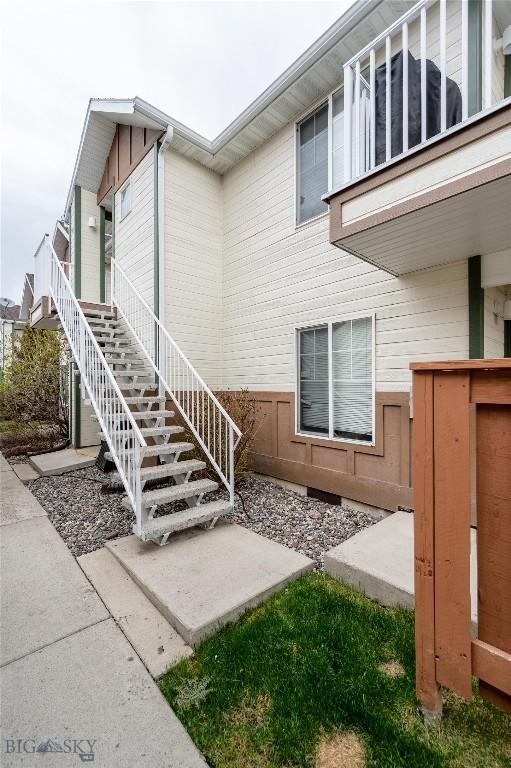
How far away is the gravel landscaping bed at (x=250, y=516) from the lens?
11.4 feet

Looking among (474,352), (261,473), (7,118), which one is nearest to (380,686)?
(474,352)

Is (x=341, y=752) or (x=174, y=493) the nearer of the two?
(x=341, y=752)

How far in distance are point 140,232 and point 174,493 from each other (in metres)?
4.88

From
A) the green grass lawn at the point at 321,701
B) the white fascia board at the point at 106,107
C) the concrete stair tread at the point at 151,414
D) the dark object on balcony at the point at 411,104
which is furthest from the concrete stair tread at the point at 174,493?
the white fascia board at the point at 106,107

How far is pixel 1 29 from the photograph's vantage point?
14.4 ft

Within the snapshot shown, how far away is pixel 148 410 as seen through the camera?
4.80 metres

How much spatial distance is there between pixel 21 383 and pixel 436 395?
8.73 metres

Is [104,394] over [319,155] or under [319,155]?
under

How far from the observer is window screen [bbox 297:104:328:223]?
4.75m

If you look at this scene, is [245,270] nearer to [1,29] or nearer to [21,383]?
[1,29]

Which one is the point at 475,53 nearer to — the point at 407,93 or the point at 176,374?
the point at 407,93

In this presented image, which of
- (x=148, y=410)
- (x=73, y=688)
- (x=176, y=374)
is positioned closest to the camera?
(x=73, y=688)

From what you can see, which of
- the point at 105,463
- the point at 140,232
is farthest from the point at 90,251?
the point at 105,463

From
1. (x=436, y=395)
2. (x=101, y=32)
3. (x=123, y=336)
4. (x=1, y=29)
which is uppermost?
(x=101, y=32)
